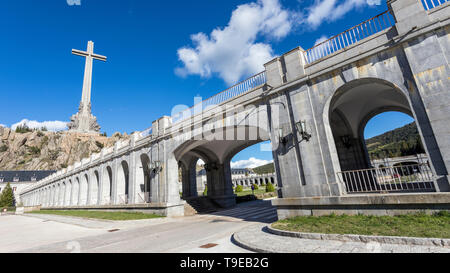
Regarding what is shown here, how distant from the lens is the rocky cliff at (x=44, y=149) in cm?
8450

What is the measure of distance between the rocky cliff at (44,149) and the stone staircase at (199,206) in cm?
8225

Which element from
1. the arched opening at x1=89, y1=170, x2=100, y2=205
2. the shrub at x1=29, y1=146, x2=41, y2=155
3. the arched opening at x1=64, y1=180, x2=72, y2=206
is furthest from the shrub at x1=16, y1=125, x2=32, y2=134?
the arched opening at x1=89, y1=170, x2=100, y2=205

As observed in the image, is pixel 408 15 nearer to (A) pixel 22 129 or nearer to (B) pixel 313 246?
(B) pixel 313 246

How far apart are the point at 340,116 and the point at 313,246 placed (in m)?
9.98

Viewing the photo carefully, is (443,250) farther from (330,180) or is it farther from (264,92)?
(264,92)

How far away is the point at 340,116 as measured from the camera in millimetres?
12844

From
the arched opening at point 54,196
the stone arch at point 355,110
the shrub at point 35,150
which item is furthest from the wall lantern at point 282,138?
the shrub at point 35,150

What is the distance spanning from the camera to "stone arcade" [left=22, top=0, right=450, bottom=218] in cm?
652

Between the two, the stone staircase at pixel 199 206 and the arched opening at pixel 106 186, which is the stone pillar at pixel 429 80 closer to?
the stone staircase at pixel 199 206

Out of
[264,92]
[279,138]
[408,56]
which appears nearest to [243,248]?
[279,138]

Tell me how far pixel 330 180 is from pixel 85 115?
108 metres

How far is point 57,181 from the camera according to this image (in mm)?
38969

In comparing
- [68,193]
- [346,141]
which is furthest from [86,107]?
[346,141]

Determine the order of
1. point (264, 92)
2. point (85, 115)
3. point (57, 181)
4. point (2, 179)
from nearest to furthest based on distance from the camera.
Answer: point (264, 92), point (57, 181), point (2, 179), point (85, 115)
